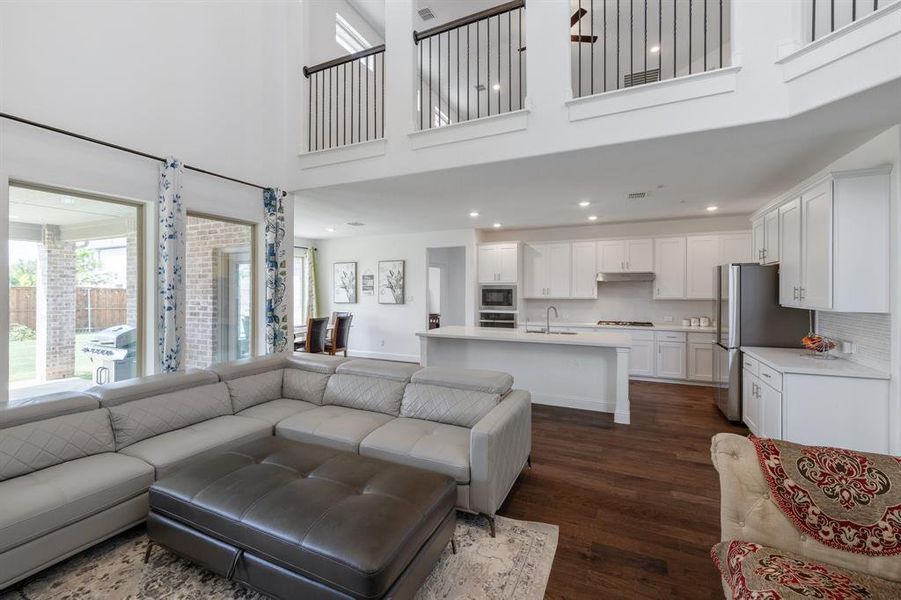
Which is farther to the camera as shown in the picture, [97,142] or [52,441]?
[97,142]

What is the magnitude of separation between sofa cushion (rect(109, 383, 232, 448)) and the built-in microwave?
4.81m

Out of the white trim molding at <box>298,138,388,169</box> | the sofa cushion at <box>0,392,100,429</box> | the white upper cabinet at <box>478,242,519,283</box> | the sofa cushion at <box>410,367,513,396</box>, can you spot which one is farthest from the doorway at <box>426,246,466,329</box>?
the sofa cushion at <box>0,392,100,429</box>

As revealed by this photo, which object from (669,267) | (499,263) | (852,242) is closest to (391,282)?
(499,263)

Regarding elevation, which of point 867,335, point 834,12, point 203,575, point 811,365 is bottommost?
point 203,575

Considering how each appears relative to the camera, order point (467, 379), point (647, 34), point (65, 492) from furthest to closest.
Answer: point (647, 34) → point (467, 379) → point (65, 492)

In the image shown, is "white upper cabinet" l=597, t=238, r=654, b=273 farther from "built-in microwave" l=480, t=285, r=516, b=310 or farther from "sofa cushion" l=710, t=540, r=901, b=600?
"sofa cushion" l=710, t=540, r=901, b=600

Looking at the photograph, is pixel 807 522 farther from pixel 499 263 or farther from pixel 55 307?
pixel 499 263

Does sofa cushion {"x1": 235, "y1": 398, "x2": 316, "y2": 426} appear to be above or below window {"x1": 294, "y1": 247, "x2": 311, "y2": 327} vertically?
below

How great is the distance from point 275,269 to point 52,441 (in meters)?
2.58

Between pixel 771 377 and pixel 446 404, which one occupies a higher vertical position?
pixel 771 377

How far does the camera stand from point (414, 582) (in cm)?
159

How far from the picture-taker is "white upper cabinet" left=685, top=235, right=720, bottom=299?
5797 millimetres

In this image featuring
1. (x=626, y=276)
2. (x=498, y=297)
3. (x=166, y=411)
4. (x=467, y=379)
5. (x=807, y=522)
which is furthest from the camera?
(x=498, y=297)

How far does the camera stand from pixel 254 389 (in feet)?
10.8
